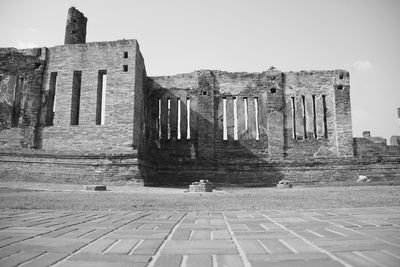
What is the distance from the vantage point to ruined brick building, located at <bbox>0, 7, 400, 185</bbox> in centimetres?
1365

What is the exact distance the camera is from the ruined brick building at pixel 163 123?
13648 millimetres

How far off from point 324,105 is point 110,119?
13.5m

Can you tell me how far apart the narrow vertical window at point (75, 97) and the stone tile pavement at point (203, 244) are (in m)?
13.1

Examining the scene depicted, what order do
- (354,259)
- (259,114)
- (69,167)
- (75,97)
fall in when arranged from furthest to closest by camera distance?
(259,114) → (75,97) → (69,167) → (354,259)

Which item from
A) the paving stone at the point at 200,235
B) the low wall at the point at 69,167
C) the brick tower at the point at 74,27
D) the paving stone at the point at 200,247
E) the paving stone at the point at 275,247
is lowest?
the paving stone at the point at 200,235

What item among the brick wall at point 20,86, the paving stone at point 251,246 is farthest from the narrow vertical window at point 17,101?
the paving stone at point 251,246

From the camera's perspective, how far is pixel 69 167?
12.8 meters

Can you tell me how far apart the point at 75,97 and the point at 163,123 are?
5760 millimetres

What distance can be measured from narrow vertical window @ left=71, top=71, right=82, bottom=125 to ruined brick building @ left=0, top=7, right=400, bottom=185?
0.19 feet

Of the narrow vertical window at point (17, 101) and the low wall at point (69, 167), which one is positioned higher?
the narrow vertical window at point (17, 101)

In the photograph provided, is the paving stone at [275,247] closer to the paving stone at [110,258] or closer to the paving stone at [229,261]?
the paving stone at [229,261]

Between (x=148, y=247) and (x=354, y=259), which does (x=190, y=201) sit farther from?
(x=354, y=259)

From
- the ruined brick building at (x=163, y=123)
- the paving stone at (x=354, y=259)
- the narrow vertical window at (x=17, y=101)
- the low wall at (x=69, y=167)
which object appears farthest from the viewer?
the narrow vertical window at (x=17, y=101)

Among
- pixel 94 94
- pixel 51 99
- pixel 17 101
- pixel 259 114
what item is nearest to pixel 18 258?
pixel 94 94
